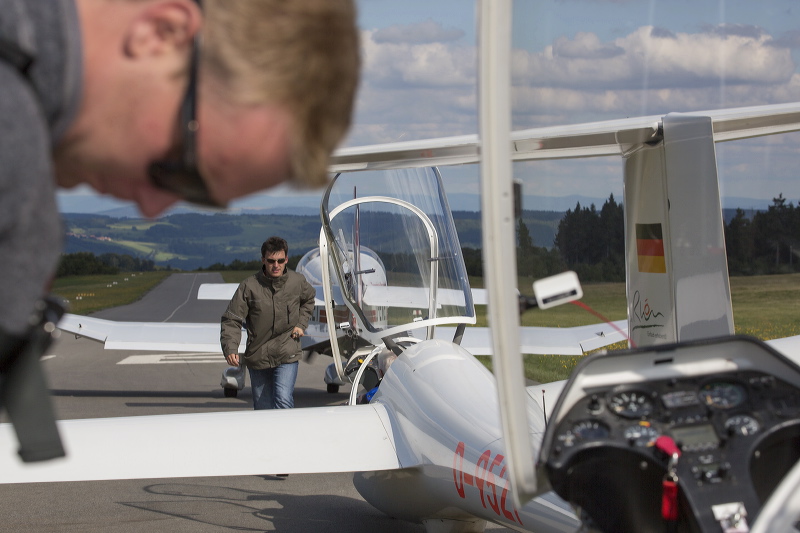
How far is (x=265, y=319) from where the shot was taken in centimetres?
757

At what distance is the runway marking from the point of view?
60.6ft

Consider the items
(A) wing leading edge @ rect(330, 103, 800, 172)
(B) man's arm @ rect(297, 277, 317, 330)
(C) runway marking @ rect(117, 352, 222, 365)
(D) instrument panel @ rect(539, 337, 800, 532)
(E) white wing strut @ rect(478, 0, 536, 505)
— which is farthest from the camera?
(C) runway marking @ rect(117, 352, 222, 365)

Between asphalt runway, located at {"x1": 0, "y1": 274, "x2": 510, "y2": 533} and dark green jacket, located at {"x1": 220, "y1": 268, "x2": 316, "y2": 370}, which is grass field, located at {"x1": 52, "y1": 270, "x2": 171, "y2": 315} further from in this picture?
asphalt runway, located at {"x1": 0, "y1": 274, "x2": 510, "y2": 533}

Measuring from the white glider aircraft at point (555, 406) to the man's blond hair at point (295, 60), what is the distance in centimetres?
45

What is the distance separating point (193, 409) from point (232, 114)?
37.5ft

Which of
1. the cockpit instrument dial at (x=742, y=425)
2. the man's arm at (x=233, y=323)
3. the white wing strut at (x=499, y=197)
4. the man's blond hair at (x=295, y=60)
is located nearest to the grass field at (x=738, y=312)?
the white wing strut at (x=499, y=197)

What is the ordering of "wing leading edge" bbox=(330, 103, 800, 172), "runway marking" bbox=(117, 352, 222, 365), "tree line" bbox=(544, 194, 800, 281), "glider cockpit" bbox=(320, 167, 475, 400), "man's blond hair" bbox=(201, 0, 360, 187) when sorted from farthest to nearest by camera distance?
"runway marking" bbox=(117, 352, 222, 365) < "glider cockpit" bbox=(320, 167, 475, 400) < "tree line" bbox=(544, 194, 800, 281) < "wing leading edge" bbox=(330, 103, 800, 172) < "man's blond hair" bbox=(201, 0, 360, 187)

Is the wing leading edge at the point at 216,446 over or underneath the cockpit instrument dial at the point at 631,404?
underneath

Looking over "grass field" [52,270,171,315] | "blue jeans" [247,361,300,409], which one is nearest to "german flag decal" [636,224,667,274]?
"blue jeans" [247,361,300,409]

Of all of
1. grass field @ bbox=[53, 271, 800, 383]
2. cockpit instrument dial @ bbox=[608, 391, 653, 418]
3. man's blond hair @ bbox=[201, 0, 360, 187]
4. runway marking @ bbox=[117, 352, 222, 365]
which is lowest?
runway marking @ bbox=[117, 352, 222, 365]

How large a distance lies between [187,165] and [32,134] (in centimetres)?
16

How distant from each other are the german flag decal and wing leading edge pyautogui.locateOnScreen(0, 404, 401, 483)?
2.35 meters

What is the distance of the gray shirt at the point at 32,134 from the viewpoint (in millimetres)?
650

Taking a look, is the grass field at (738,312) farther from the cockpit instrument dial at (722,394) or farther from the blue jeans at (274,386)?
the blue jeans at (274,386)
